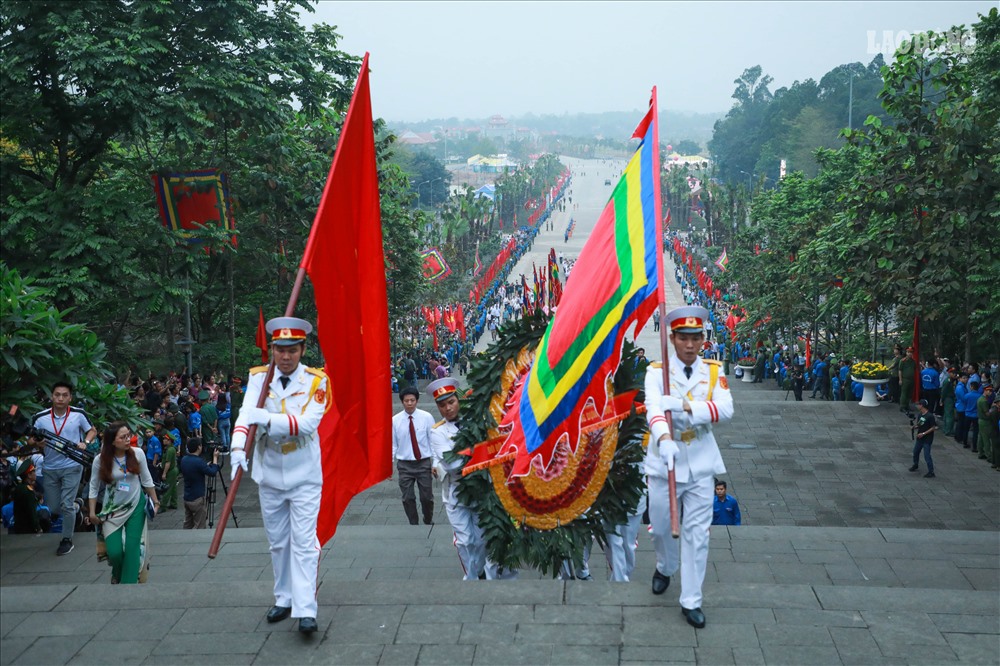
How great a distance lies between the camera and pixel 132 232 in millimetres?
20656

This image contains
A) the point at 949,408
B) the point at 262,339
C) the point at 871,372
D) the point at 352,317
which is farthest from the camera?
the point at 871,372

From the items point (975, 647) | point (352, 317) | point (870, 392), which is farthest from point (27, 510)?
point (870, 392)

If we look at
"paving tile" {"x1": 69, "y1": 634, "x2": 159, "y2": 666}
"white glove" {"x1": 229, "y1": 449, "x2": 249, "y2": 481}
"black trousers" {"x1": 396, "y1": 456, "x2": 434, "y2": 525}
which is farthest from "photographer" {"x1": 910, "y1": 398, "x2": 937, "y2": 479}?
"paving tile" {"x1": 69, "y1": 634, "x2": 159, "y2": 666}

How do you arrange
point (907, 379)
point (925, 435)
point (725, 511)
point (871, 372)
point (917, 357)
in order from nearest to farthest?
point (725, 511) < point (925, 435) < point (907, 379) < point (871, 372) < point (917, 357)

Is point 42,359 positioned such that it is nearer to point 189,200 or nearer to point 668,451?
point 668,451

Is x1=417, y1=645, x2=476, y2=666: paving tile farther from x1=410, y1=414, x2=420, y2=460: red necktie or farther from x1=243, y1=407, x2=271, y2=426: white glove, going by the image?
x1=410, y1=414, x2=420, y2=460: red necktie

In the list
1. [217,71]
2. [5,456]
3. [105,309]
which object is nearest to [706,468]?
[5,456]

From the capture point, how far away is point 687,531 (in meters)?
6.91

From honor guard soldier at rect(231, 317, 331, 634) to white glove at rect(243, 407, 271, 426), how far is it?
0.24 feet

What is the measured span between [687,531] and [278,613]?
2590 mm

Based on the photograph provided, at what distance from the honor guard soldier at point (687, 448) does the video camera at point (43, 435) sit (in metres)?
5.76

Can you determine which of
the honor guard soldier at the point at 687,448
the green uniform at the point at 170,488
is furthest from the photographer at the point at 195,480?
the honor guard soldier at the point at 687,448

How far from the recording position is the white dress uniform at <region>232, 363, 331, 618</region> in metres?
6.82

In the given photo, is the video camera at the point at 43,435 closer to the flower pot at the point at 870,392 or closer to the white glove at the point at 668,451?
the white glove at the point at 668,451
